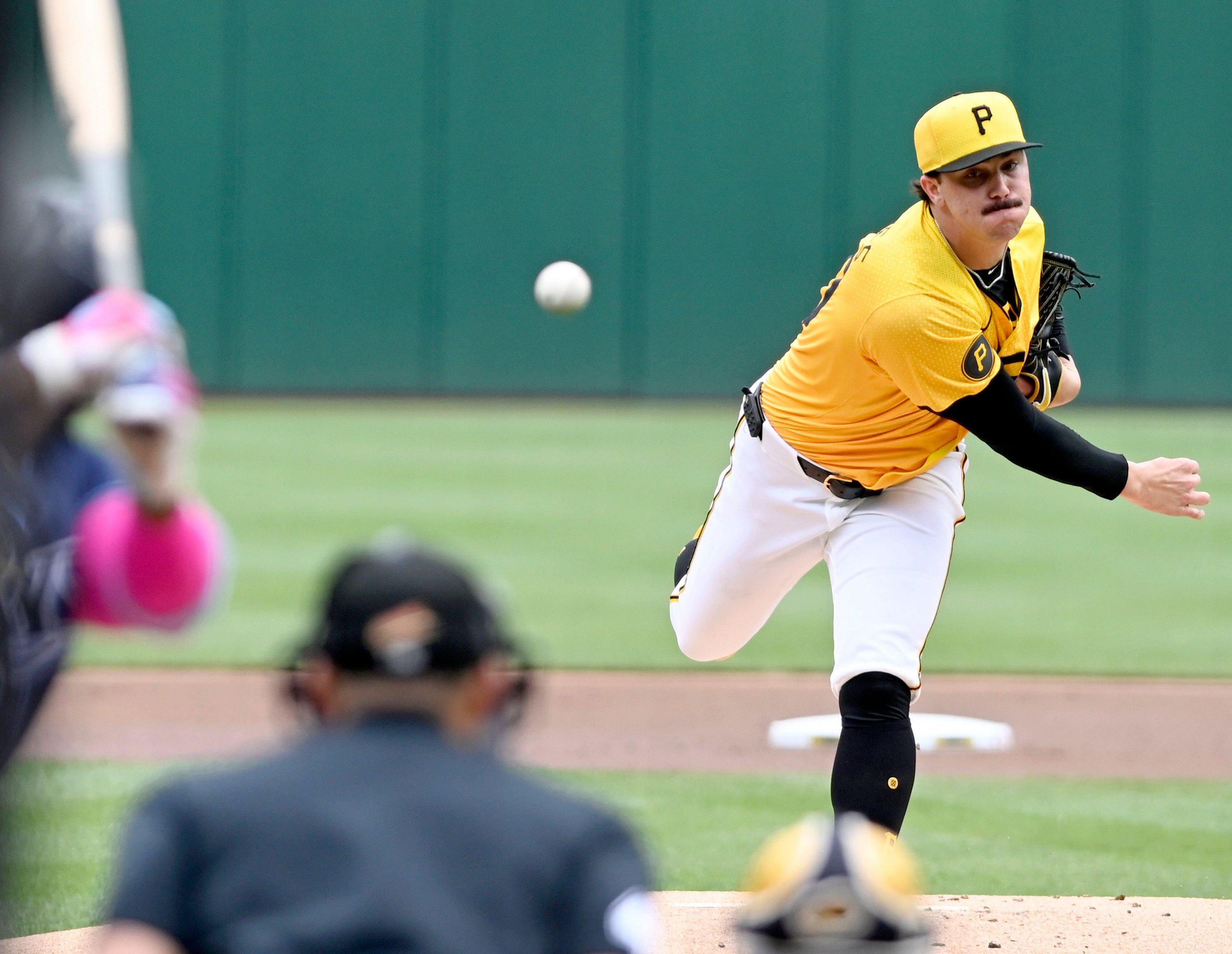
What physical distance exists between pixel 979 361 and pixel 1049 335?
66cm

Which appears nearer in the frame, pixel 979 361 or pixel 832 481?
pixel 979 361

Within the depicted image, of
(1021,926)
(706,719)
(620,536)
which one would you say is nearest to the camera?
(1021,926)

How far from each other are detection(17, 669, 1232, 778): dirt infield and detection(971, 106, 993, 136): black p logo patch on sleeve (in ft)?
9.36

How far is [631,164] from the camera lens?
20000mm

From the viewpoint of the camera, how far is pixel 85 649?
855 centimetres

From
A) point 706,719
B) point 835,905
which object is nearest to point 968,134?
point 835,905

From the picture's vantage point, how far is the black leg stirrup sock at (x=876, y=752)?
13.1 ft

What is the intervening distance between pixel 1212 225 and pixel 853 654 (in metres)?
17.3

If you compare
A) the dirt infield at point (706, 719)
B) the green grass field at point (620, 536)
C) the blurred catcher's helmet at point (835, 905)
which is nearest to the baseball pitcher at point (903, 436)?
the dirt infield at point (706, 719)

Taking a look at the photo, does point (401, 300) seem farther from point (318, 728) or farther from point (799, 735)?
point (318, 728)

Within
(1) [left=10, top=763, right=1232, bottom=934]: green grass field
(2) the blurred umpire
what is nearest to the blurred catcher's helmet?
(2) the blurred umpire

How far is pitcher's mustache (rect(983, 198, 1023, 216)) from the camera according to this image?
13.5 feet

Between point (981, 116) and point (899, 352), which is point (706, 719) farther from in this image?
point (981, 116)

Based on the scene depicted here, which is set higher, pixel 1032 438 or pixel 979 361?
pixel 979 361
